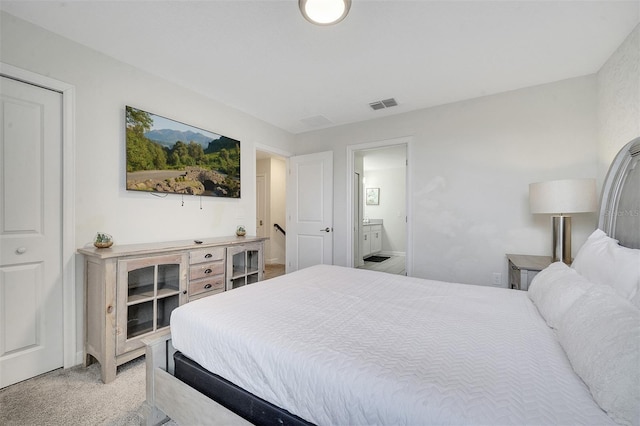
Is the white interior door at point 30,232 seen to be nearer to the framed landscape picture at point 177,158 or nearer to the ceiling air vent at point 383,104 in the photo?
the framed landscape picture at point 177,158

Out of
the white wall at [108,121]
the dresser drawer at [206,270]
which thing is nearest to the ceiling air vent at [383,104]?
the white wall at [108,121]

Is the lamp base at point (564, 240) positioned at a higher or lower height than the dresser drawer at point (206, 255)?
higher

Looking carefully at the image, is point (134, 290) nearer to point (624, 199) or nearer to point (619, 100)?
point (624, 199)

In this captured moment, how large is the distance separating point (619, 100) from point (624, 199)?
1.03m

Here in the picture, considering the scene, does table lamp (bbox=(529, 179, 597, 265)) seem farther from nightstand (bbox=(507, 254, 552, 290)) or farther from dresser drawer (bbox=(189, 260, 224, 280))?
dresser drawer (bbox=(189, 260, 224, 280))

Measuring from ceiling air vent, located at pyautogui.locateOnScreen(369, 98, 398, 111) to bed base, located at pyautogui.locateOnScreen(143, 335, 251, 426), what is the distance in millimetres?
3131

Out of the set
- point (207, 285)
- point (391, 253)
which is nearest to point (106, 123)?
point (207, 285)

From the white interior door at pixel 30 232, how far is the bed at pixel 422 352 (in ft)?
4.15

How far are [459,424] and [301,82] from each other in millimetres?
2876

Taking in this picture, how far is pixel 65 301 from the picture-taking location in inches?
80.1

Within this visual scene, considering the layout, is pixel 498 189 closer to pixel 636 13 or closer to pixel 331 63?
pixel 636 13

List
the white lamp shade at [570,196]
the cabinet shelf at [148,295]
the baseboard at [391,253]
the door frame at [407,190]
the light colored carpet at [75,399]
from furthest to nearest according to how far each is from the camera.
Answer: the baseboard at [391,253], the door frame at [407,190], the white lamp shade at [570,196], the cabinet shelf at [148,295], the light colored carpet at [75,399]

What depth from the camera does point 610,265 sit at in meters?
1.27

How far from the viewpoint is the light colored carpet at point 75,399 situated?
151 centimetres
